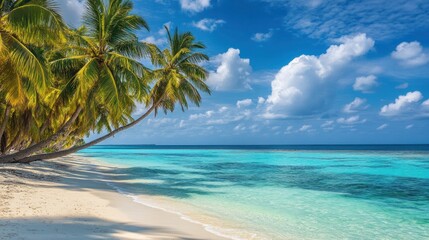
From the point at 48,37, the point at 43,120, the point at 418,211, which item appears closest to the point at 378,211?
the point at 418,211

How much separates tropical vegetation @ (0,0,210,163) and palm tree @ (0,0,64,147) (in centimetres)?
3

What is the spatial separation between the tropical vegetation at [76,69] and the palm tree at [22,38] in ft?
0.08

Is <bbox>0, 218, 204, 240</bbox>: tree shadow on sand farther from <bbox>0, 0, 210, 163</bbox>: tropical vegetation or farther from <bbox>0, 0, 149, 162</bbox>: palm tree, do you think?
<bbox>0, 0, 149, 162</bbox>: palm tree

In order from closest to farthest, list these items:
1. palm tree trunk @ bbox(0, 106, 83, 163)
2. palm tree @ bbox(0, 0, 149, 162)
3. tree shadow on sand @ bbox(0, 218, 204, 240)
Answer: tree shadow on sand @ bbox(0, 218, 204, 240) < palm tree @ bbox(0, 0, 149, 162) < palm tree trunk @ bbox(0, 106, 83, 163)

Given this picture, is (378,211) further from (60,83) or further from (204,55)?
(60,83)

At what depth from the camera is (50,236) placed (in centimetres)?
531

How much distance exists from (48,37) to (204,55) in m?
11.1

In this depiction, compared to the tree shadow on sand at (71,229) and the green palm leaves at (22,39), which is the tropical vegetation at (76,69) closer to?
the green palm leaves at (22,39)

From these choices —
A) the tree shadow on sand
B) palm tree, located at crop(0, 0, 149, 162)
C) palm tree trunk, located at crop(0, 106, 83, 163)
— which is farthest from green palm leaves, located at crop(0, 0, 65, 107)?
the tree shadow on sand

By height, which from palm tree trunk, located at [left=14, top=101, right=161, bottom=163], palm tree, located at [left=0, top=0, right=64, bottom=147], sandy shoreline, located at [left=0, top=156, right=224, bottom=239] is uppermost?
palm tree, located at [left=0, top=0, right=64, bottom=147]

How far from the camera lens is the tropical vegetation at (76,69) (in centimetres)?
965

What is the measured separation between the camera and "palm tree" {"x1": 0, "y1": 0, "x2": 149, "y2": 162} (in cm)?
1368

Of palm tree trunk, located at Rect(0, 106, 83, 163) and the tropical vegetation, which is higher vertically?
the tropical vegetation

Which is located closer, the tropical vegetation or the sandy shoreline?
the sandy shoreline
